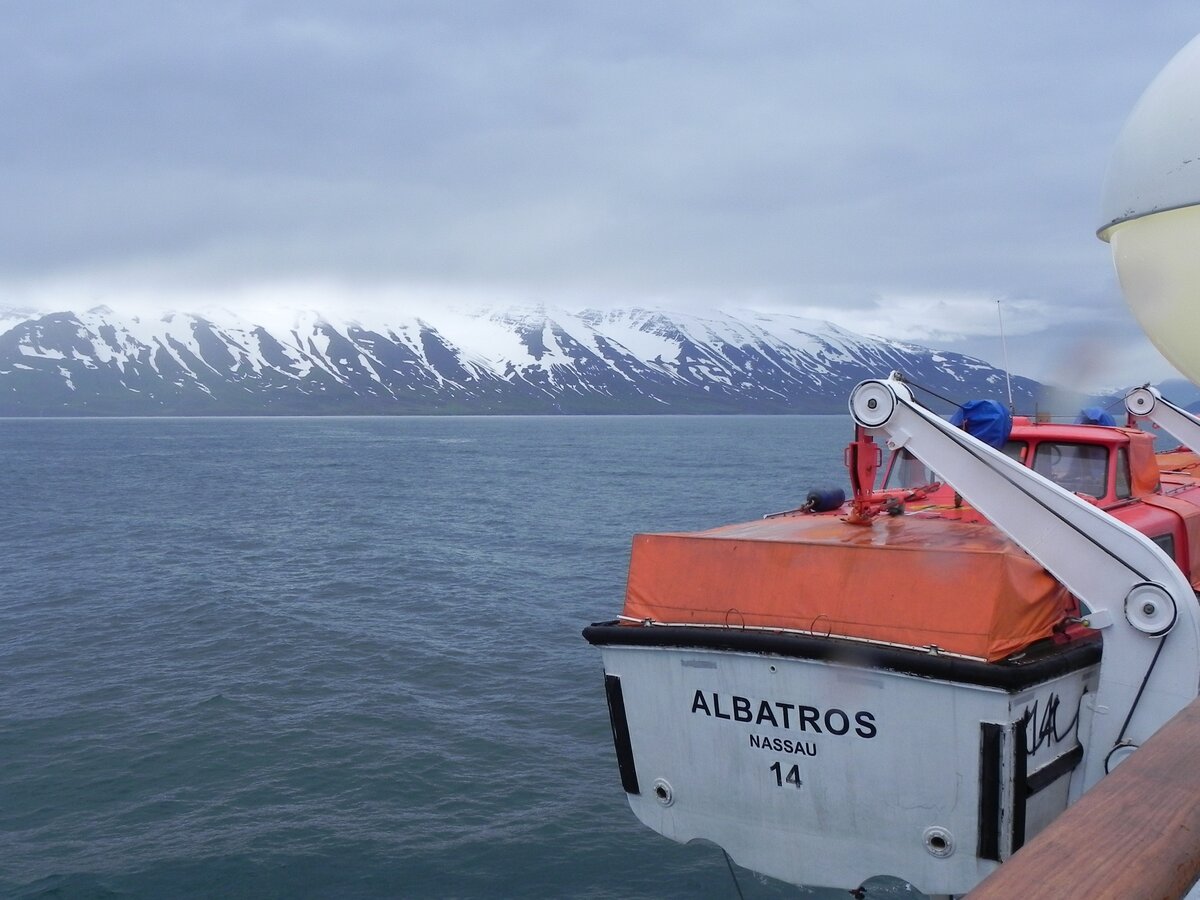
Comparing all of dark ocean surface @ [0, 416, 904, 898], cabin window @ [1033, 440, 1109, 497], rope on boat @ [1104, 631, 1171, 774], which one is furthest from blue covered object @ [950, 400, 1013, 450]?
dark ocean surface @ [0, 416, 904, 898]

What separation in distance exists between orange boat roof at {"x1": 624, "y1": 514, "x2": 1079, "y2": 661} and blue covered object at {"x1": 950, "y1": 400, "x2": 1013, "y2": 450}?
2.92 ft

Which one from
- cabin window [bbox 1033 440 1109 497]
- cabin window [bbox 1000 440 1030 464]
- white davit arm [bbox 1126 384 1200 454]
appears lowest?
white davit arm [bbox 1126 384 1200 454]

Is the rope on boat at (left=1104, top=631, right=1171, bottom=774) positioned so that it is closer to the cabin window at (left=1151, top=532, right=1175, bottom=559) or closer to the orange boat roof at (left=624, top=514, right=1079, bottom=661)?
the orange boat roof at (left=624, top=514, right=1079, bottom=661)

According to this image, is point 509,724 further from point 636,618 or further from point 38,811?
point 636,618

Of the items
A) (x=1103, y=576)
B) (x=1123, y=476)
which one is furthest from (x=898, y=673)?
(x=1123, y=476)

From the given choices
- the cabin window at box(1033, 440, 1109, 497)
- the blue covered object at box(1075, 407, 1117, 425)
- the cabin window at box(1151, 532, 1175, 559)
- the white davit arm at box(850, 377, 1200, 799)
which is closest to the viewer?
the white davit arm at box(850, 377, 1200, 799)

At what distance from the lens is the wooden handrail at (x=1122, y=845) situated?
6.01 ft

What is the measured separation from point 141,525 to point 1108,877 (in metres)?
49.1

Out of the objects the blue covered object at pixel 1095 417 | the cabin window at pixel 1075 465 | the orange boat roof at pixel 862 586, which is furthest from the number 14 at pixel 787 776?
the blue covered object at pixel 1095 417

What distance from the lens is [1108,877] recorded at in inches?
73.4

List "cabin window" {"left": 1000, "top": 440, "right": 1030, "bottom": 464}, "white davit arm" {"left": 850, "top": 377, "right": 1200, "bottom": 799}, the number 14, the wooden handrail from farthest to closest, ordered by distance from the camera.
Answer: "cabin window" {"left": 1000, "top": 440, "right": 1030, "bottom": 464}, the number 14, "white davit arm" {"left": 850, "top": 377, "right": 1200, "bottom": 799}, the wooden handrail

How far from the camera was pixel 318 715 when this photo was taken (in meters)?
18.5

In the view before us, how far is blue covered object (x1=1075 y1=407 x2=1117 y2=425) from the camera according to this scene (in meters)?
16.5

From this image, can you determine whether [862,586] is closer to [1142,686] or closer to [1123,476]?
[1142,686]
